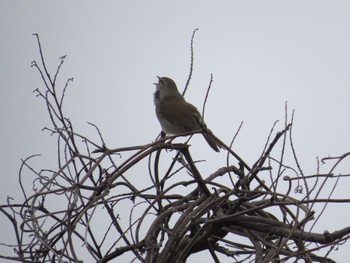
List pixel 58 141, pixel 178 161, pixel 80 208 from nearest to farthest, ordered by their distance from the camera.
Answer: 1. pixel 80 208
2. pixel 178 161
3. pixel 58 141

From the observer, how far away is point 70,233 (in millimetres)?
1834

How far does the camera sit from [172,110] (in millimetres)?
5234

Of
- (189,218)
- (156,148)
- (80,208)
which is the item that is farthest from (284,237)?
(80,208)

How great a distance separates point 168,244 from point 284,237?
0.41m

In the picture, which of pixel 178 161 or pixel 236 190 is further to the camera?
pixel 178 161

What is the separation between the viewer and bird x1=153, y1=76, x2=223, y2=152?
16.5 feet

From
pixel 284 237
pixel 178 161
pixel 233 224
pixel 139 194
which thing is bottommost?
pixel 284 237

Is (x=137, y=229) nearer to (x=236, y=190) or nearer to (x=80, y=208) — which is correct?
(x=80, y=208)

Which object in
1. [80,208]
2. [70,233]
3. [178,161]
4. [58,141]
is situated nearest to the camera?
[70,233]

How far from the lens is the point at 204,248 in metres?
2.18

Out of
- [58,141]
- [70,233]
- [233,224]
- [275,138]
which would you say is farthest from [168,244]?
[58,141]

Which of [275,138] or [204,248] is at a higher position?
[275,138]

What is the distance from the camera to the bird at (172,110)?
502 cm

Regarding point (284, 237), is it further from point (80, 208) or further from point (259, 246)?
point (80, 208)
